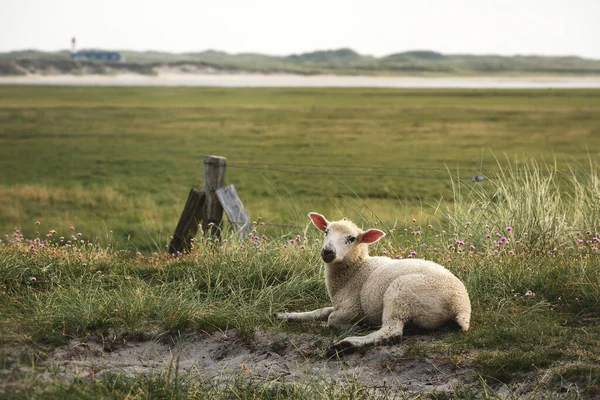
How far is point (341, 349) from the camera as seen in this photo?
5.83 metres

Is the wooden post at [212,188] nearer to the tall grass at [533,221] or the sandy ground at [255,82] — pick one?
the tall grass at [533,221]

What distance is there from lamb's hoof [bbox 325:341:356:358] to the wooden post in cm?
482

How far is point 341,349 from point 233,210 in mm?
4817

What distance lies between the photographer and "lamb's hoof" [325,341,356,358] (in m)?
5.79

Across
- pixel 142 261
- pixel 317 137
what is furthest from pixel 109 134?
pixel 142 261

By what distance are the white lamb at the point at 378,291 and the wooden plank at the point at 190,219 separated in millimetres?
4193

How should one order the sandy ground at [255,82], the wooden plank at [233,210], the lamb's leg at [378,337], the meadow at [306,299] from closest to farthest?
the meadow at [306,299] → the lamb's leg at [378,337] → the wooden plank at [233,210] → the sandy ground at [255,82]

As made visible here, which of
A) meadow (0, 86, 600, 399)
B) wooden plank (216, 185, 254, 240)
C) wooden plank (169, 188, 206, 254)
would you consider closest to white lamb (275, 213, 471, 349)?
meadow (0, 86, 600, 399)

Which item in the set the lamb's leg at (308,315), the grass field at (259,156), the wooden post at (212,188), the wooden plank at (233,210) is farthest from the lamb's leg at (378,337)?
the wooden post at (212,188)

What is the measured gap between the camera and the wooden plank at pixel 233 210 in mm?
10271

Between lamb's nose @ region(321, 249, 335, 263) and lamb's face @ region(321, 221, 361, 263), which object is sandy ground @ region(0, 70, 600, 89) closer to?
lamb's face @ region(321, 221, 361, 263)

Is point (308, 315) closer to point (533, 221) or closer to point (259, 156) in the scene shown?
point (533, 221)

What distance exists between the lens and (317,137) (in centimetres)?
4350

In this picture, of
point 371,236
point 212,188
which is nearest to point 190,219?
point 212,188
